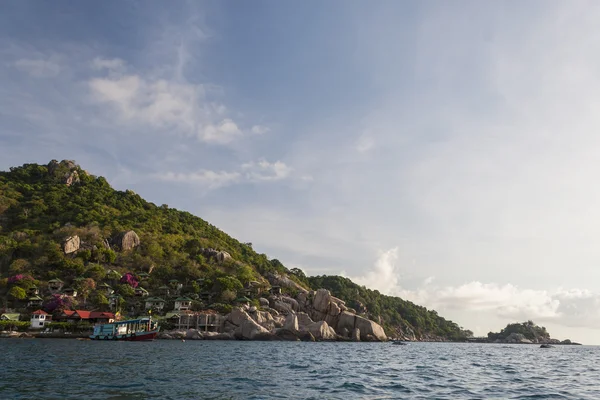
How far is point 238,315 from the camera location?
96.3m

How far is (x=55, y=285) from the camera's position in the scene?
100m

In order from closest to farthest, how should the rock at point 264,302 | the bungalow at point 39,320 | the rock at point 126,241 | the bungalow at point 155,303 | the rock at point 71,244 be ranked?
the bungalow at point 39,320 → the bungalow at point 155,303 → the rock at point 264,302 → the rock at point 71,244 → the rock at point 126,241

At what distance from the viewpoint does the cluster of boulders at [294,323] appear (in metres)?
91.9

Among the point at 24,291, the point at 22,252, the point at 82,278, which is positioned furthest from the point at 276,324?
the point at 22,252

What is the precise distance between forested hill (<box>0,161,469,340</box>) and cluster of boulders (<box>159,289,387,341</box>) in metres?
9.28

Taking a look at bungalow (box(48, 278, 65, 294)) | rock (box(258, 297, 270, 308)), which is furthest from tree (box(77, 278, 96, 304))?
rock (box(258, 297, 270, 308))

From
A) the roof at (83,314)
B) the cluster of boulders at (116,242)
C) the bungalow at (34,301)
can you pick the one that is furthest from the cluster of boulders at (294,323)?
the cluster of boulders at (116,242)

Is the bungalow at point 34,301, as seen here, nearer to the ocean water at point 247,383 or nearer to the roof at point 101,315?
the roof at point 101,315

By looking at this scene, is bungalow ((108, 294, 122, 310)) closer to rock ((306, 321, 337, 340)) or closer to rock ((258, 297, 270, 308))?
rock ((258, 297, 270, 308))

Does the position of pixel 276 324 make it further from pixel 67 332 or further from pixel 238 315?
pixel 67 332

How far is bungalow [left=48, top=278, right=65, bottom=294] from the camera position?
99.6 m

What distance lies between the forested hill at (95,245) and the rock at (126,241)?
0.29m

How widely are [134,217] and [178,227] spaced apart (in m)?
16.0

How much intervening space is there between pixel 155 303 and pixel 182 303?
6.71 metres
